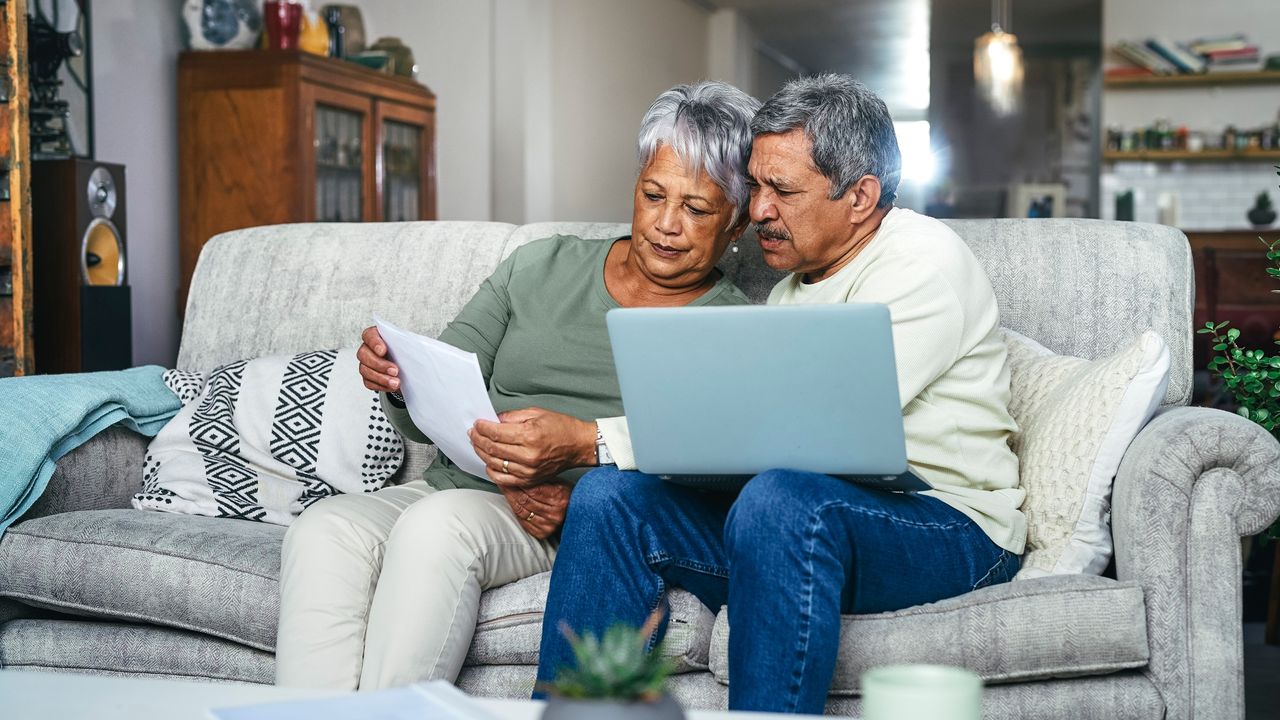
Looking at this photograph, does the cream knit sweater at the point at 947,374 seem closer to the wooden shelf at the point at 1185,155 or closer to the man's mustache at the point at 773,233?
the man's mustache at the point at 773,233

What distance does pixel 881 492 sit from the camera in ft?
4.96

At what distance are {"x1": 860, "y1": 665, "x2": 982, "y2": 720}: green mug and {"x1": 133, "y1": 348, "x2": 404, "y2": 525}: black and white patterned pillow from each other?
1.44m

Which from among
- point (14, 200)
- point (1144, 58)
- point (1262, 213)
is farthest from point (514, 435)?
point (1144, 58)

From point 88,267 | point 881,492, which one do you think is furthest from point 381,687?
point 88,267

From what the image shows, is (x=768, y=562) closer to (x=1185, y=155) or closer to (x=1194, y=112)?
(x=1185, y=155)

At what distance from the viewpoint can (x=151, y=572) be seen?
5.90ft

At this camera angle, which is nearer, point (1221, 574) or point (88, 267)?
point (1221, 574)

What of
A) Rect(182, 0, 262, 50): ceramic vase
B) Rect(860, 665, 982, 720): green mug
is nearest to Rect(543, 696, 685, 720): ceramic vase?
Rect(860, 665, 982, 720): green mug

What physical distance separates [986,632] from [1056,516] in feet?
0.78

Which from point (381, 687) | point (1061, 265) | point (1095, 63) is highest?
point (1095, 63)

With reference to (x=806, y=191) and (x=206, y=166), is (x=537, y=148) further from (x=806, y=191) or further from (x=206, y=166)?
(x=806, y=191)

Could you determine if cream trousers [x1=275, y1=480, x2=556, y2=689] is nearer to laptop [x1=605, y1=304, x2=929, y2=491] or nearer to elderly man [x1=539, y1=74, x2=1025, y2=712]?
elderly man [x1=539, y1=74, x2=1025, y2=712]

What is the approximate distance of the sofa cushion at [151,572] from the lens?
175cm

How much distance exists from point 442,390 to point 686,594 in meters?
0.42
